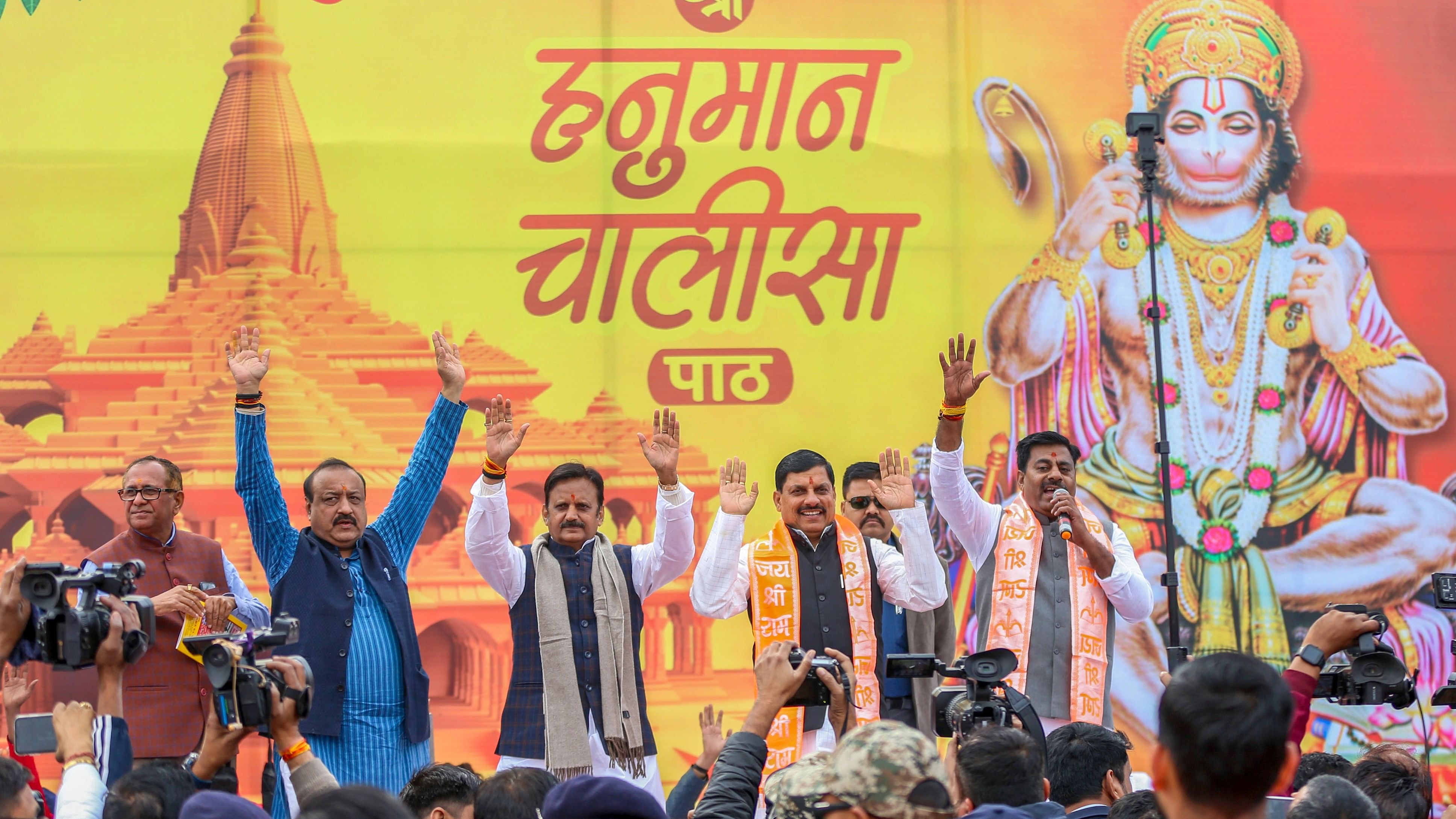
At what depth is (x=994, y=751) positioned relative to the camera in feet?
7.21

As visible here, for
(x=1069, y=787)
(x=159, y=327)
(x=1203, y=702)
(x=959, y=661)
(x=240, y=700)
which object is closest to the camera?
(x=1203, y=702)

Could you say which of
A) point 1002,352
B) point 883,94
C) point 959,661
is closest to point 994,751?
point 959,661

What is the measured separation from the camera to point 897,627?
4.10m

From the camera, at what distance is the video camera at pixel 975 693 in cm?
268

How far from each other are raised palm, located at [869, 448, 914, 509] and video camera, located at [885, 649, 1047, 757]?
792 mm

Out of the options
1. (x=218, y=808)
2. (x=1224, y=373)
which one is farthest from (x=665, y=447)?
(x=1224, y=373)


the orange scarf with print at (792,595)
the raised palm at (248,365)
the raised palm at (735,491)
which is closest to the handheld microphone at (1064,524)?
the orange scarf with print at (792,595)

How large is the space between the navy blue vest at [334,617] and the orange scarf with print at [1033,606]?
1.49 meters

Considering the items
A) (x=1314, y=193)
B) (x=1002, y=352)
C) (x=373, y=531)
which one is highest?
(x=1314, y=193)

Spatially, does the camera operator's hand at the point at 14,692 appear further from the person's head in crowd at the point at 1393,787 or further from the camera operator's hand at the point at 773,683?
the person's head in crowd at the point at 1393,787

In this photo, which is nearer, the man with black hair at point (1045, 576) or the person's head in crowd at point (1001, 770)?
the person's head in crowd at point (1001, 770)

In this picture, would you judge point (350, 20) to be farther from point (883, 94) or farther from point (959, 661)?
point (959, 661)

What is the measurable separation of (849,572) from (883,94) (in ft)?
7.12

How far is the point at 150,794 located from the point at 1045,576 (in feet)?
7.82
